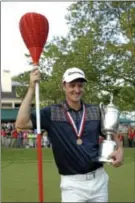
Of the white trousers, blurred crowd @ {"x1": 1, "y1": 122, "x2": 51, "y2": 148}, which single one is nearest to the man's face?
the white trousers

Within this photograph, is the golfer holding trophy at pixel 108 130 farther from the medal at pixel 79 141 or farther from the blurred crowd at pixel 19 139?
the blurred crowd at pixel 19 139

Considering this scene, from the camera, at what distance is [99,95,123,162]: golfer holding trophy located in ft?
13.6

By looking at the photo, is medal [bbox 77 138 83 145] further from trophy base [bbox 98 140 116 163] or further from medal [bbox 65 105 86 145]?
trophy base [bbox 98 140 116 163]

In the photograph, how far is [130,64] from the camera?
26734 millimetres

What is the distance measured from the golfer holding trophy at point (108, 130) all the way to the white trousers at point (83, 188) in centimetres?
18

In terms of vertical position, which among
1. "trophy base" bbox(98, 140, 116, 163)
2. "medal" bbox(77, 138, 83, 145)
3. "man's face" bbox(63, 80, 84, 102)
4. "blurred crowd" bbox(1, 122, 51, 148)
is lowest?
"blurred crowd" bbox(1, 122, 51, 148)

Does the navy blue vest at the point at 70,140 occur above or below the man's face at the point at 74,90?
below

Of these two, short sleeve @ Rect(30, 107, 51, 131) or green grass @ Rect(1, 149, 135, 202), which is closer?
short sleeve @ Rect(30, 107, 51, 131)

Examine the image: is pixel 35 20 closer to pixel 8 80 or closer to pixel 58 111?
pixel 58 111

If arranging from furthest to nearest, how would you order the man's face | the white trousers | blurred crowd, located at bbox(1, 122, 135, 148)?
blurred crowd, located at bbox(1, 122, 135, 148)
the man's face
the white trousers

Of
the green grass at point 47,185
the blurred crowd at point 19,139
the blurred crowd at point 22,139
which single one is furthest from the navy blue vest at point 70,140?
the blurred crowd at point 19,139

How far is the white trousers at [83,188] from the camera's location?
4.11m

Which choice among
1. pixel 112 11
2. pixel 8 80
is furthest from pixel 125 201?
pixel 8 80

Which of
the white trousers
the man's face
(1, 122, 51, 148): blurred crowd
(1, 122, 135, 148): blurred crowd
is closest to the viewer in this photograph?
the white trousers
